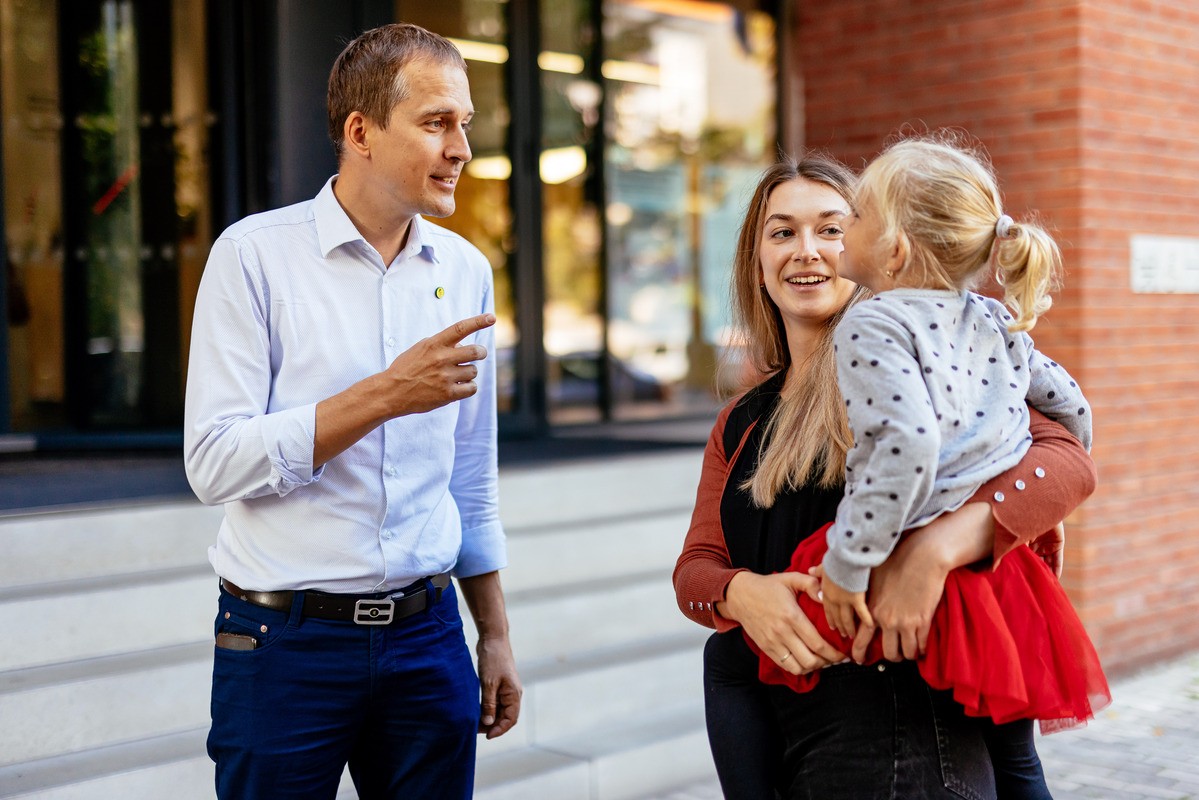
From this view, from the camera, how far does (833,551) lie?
1640 millimetres

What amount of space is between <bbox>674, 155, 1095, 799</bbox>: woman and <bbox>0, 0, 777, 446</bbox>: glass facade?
2.38m

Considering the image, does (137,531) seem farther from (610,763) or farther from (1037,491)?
(1037,491)

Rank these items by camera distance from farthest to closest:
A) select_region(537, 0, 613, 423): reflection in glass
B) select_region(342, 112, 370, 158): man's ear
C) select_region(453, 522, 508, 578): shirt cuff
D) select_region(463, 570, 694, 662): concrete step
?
1. select_region(537, 0, 613, 423): reflection in glass
2. select_region(463, 570, 694, 662): concrete step
3. select_region(453, 522, 508, 578): shirt cuff
4. select_region(342, 112, 370, 158): man's ear

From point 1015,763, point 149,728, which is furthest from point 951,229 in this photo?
point 149,728

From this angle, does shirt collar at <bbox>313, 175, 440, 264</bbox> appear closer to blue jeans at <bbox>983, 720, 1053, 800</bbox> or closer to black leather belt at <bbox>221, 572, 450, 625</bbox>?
black leather belt at <bbox>221, 572, 450, 625</bbox>

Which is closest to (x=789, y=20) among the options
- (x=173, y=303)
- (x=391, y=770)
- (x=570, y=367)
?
(x=570, y=367)

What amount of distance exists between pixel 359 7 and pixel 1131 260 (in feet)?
12.5

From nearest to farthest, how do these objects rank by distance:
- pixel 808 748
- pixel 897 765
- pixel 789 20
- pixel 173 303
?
pixel 897 765, pixel 808 748, pixel 173 303, pixel 789 20

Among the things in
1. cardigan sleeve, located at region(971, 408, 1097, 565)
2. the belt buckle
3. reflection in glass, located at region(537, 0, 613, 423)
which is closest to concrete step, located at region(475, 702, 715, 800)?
the belt buckle

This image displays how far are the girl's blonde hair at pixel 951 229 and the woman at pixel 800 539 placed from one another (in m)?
0.17

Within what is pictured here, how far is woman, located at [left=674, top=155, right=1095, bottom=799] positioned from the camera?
1700 millimetres

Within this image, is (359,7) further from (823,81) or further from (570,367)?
(570,367)

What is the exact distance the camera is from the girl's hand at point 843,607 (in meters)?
1.66

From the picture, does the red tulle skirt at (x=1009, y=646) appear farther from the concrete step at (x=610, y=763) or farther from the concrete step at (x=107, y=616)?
the concrete step at (x=107, y=616)
